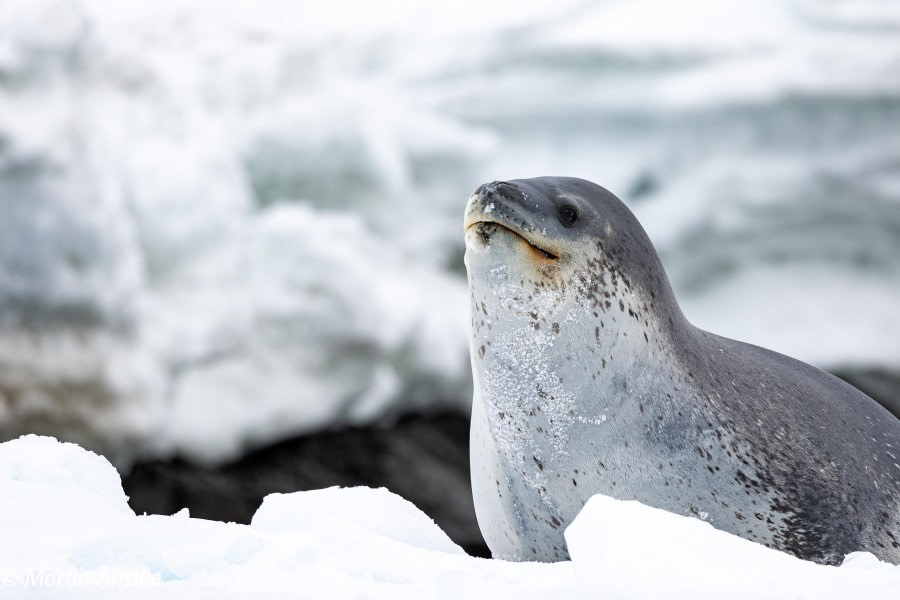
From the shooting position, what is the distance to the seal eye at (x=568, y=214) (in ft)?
11.0

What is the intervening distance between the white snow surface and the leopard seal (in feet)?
1.84

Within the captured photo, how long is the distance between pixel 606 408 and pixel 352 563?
1235mm

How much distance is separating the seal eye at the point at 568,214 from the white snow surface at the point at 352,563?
4.03 feet

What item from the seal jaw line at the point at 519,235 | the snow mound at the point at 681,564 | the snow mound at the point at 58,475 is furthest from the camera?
the seal jaw line at the point at 519,235

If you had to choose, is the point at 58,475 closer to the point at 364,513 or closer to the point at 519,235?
the point at 364,513

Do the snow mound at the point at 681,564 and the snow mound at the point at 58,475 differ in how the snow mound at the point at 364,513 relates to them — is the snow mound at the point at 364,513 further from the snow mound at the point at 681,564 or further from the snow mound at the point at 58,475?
the snow mound at the point at 681,564

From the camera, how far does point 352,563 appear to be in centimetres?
236

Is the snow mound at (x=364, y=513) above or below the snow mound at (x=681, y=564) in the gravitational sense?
above

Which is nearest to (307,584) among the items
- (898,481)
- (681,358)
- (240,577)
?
(240,577)

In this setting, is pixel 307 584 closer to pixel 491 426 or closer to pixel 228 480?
pixel 491 426

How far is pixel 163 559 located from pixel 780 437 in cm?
226

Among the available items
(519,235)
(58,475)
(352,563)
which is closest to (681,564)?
(352,563)

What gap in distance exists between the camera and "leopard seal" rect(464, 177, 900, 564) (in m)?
3.23

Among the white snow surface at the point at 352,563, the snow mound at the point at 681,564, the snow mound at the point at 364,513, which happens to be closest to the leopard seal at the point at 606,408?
the snow mound at the point at 364,513
